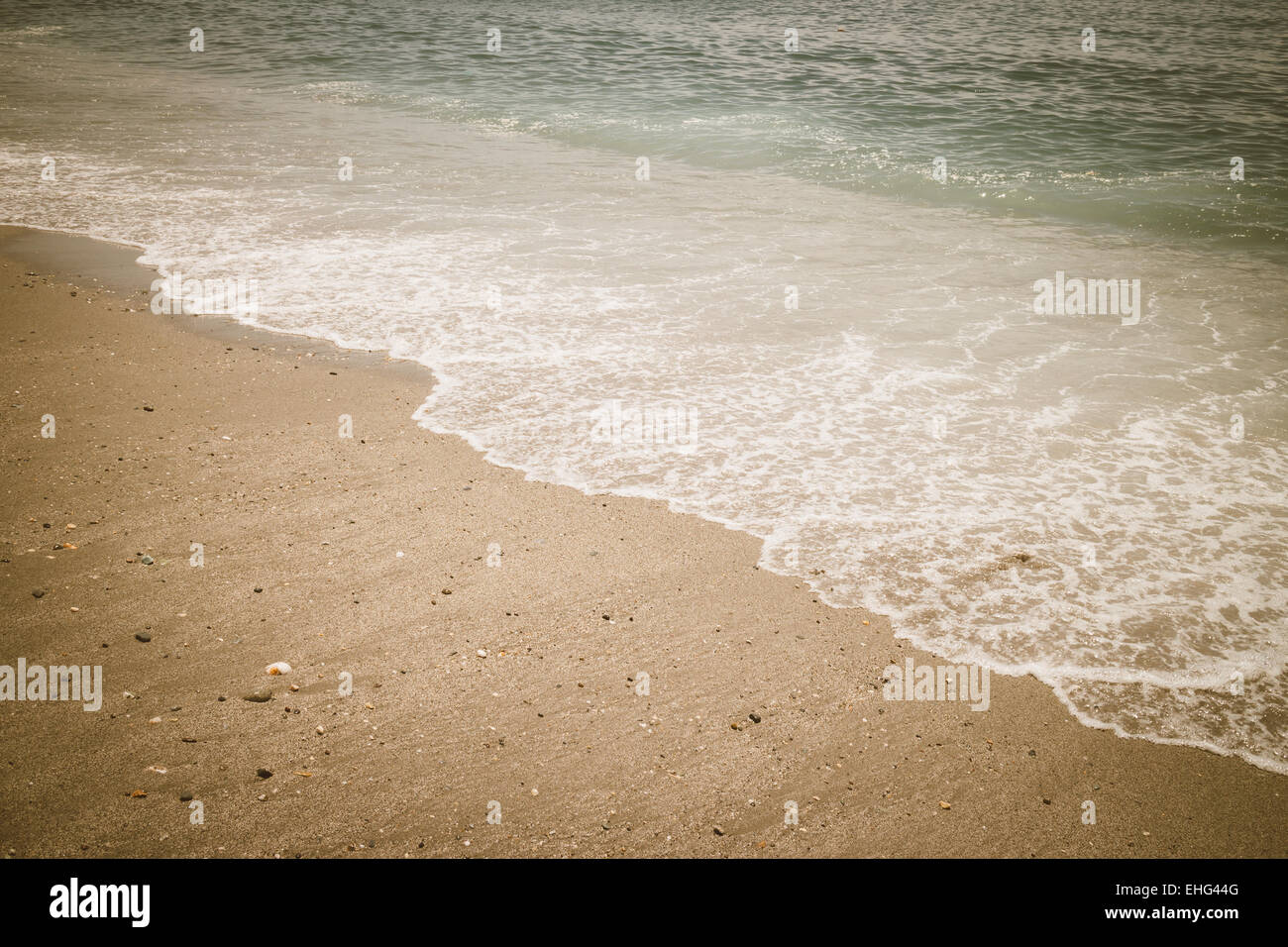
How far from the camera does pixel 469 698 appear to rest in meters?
3.63

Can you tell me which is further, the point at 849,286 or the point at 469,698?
the point at 849,286

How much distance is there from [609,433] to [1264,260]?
8.87 meters

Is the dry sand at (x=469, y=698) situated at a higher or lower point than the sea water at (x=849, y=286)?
lower

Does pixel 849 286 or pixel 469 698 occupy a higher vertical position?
pixel 849 286

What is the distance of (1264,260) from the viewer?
9.81 metres

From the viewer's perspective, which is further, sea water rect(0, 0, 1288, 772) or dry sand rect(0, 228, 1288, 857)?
sea water rect(0, 0, 1288, 772)

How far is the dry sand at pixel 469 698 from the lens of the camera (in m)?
3.12

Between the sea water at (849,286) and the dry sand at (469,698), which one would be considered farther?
the sea water at (849,286)

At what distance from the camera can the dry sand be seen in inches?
123

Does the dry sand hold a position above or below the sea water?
below
